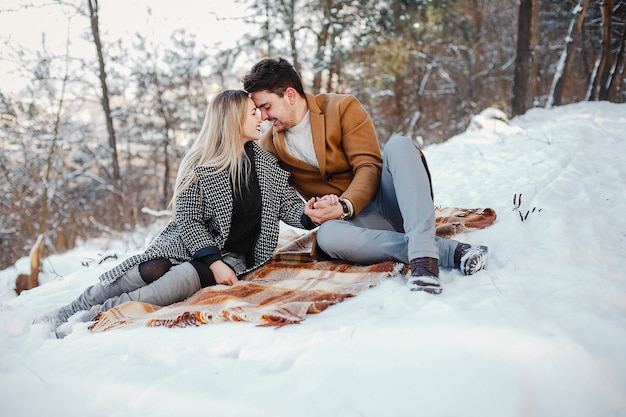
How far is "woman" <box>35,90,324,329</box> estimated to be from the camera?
7.17 feet

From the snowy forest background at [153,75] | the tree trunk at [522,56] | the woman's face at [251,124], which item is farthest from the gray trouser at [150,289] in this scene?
the tree trunk at [522,56]

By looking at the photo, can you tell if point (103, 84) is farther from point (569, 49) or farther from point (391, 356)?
point (569, 49)

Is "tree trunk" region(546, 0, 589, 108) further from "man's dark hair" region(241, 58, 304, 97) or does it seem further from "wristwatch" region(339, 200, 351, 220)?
"wristwatch" region(339, 200, 351, 220)

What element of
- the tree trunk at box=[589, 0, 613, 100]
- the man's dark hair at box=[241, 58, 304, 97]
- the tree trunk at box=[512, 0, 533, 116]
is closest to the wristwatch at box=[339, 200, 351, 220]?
the man's dark hair at box=[241, 58, 304, 97]

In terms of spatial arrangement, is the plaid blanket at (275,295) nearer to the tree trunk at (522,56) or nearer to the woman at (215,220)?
the woman at (215,220)

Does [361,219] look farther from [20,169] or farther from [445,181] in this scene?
[20,169]

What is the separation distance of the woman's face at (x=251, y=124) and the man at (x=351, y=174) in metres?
0.14

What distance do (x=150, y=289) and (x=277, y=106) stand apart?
1.25 metres

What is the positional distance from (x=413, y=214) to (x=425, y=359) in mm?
873

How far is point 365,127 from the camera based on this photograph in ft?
8.61

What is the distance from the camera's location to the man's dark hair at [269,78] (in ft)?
8.44

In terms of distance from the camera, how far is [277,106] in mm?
2609

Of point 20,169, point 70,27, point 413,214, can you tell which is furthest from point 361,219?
point 20,169

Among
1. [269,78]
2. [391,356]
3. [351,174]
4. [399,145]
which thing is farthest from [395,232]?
[269,78]
